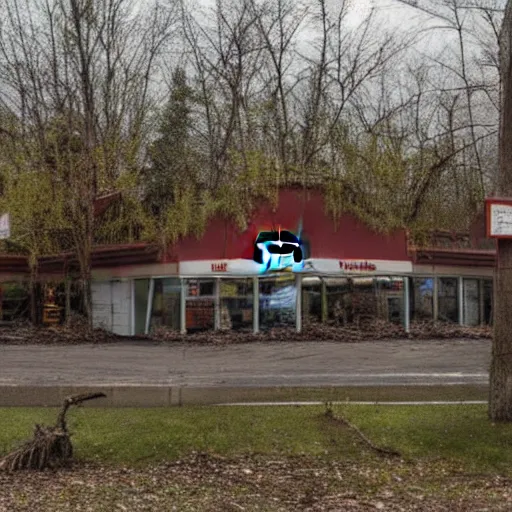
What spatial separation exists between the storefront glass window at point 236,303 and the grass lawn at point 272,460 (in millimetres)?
13970

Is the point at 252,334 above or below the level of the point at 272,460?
above

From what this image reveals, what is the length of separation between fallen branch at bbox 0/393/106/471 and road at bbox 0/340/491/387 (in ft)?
17.0

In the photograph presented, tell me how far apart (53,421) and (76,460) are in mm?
1580

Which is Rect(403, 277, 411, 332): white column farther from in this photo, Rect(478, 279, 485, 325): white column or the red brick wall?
Rect(478, 279, 485, 325): white column

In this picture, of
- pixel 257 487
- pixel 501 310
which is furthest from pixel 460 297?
pixel 257 487

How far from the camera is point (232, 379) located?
12.9 meters

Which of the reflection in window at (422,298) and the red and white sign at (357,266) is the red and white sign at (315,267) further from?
the reflection in window at (422,298)

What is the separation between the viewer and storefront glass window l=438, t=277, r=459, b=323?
25391 mm

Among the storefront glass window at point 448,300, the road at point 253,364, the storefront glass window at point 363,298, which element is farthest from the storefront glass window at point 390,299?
the road at point 253,364

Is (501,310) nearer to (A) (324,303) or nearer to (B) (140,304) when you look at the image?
(A) (324,303)

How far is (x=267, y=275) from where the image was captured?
2292cm

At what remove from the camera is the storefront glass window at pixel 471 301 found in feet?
85.1

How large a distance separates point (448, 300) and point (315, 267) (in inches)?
218

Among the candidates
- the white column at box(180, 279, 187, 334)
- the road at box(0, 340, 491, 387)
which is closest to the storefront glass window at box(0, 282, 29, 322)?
the road at box(0, 340, 491, 387)
